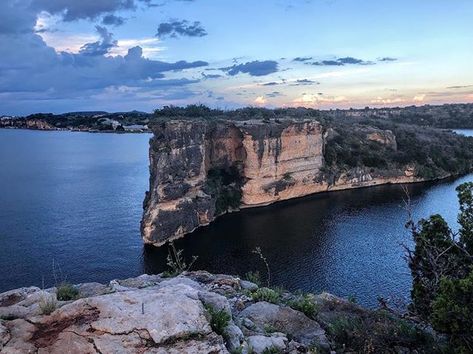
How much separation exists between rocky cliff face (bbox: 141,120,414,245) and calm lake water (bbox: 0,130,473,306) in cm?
220

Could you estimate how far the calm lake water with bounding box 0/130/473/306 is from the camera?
3225 cm

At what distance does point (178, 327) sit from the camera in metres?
5.80

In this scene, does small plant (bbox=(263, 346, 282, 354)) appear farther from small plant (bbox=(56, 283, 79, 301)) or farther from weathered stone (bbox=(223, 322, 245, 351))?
small plant (bbox=(56, 283, 79, 301))

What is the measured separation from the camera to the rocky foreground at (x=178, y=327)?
5.66 m

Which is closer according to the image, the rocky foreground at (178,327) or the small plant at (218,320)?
the rocky foreground at (178,327)

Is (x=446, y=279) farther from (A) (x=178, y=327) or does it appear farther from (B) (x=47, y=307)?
(B) (x=47, y=307)

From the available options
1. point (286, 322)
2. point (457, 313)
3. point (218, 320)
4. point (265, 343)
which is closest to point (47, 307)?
point (218, 320)

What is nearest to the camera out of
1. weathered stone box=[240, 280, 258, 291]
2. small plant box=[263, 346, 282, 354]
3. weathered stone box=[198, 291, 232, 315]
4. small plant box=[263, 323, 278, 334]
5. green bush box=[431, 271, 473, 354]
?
small plant box=[263, 346, 282, 354]

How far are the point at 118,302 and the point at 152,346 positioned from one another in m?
0.84

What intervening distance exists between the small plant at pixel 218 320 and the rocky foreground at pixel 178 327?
14mm

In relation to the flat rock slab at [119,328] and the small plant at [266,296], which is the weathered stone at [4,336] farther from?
the small plant at [266,296]

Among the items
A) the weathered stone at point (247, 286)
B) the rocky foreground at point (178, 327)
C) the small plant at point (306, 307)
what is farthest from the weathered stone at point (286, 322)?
the weathered stone at point (247, 286)

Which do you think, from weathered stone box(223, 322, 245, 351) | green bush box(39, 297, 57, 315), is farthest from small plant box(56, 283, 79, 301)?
weathered stone box(223, 322, 245, 351)

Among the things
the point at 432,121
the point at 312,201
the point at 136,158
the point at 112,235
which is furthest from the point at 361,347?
the point at 432,121
